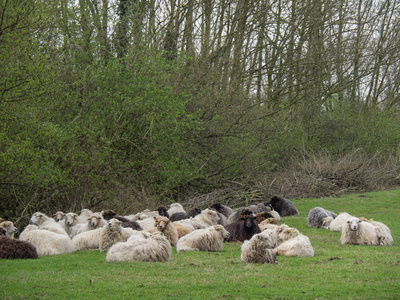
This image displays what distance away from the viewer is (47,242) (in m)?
10.9

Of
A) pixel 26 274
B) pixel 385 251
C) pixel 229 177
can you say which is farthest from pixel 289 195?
pixel 26 274

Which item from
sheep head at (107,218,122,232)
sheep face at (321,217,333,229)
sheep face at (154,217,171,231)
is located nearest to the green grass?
sheep head at (107,218,122,232)

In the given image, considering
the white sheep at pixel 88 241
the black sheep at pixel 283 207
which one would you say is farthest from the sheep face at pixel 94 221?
the black sheep at pixel 283 207

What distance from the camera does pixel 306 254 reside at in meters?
10.0

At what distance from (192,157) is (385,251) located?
1329 centimetres

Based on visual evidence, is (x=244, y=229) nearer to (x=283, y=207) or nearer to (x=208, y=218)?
(x=208, y=218)

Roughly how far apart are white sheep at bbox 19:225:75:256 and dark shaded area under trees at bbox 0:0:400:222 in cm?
316

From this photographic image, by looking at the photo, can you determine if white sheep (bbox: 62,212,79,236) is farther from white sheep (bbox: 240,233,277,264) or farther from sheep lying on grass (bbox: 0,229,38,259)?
white sheep (bbox: 240,233,277,264)

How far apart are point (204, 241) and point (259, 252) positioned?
1934 millimetres

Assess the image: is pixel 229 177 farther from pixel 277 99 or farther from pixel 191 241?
pixel 191 241

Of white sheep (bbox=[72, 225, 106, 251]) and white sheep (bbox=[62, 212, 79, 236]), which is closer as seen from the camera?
white sheep (bbox=[72, 225, 106, 251])

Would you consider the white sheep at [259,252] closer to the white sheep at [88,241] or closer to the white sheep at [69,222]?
the white sheep at [88,241]

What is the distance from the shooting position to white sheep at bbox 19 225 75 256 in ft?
35.3

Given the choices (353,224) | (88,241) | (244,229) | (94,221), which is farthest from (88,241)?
(353,224)
